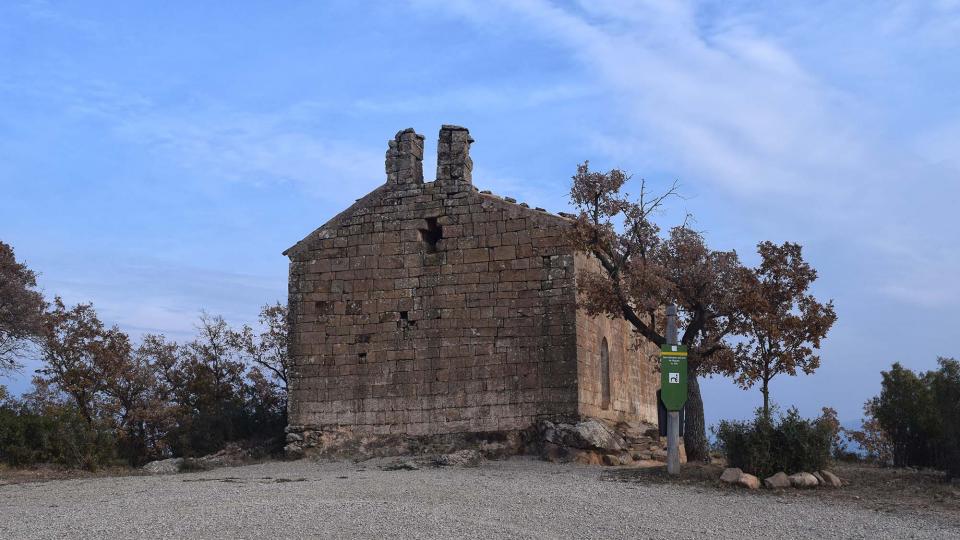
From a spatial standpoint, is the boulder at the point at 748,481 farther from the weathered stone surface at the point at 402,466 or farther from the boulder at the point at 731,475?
the weathered stone surface at the point at 402,466

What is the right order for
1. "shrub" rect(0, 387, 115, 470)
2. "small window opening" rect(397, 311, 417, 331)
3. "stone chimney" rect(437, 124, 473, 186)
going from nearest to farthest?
"shrub" rect(0, 387, 115, 470) < "small window opening" rect(397, 311, 417, 331) < "stone chimney" rect(437, 124, 473, 186)

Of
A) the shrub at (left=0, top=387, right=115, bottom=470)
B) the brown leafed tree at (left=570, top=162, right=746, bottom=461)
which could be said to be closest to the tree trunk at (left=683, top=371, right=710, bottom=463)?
the brown leafed tree at (left=570, top=162, right=746, bottom=461)

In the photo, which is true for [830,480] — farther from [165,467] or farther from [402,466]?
[165,467]

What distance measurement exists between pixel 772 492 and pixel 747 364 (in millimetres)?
3994

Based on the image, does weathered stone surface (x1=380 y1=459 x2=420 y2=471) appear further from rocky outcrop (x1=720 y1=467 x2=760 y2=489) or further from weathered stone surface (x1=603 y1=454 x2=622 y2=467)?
rocky outcrop (x1=720 y1=467 x2=760 y2=489)

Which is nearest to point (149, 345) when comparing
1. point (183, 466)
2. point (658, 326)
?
point (183, 466)

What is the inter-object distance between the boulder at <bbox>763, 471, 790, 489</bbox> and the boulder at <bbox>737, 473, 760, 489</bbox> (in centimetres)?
14

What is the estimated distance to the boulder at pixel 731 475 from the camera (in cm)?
1322

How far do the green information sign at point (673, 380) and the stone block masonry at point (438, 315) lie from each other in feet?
10.1

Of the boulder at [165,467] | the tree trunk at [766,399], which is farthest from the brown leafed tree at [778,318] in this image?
the boulder at [165,467]

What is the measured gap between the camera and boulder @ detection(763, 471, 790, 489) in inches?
512

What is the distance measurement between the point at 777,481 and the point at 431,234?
9.18 meters

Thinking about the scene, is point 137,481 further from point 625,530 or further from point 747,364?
point 747,364

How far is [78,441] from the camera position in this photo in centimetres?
1931
